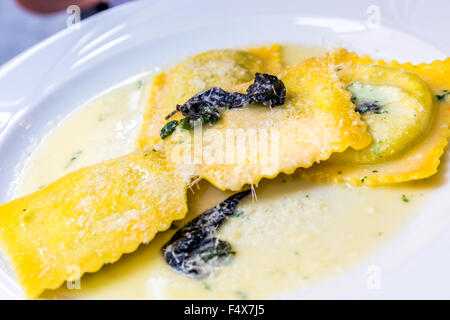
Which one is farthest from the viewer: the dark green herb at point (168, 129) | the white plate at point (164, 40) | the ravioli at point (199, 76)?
the white plate at point (164, 40)

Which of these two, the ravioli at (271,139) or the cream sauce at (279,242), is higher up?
the ravioli at (271,139)

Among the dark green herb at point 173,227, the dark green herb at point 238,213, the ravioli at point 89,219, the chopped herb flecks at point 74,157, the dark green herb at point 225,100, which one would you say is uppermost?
the dark green herb at point 225,100

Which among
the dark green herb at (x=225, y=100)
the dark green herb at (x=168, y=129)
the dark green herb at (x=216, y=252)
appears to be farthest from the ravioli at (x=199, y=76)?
the dark green herb at (x=216, y=252)

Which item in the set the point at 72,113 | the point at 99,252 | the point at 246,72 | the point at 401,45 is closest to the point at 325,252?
the point at 99,252

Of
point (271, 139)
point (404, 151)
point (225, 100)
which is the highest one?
point (225, 100)

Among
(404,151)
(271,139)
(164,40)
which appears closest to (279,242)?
(271,139)

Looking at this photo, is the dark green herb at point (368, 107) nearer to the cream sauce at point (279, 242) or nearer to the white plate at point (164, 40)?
the cream sauce at point (279, 242)

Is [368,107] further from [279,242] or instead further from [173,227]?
[173,227]

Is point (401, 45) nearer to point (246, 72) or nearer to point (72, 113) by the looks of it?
point (246, 72)
